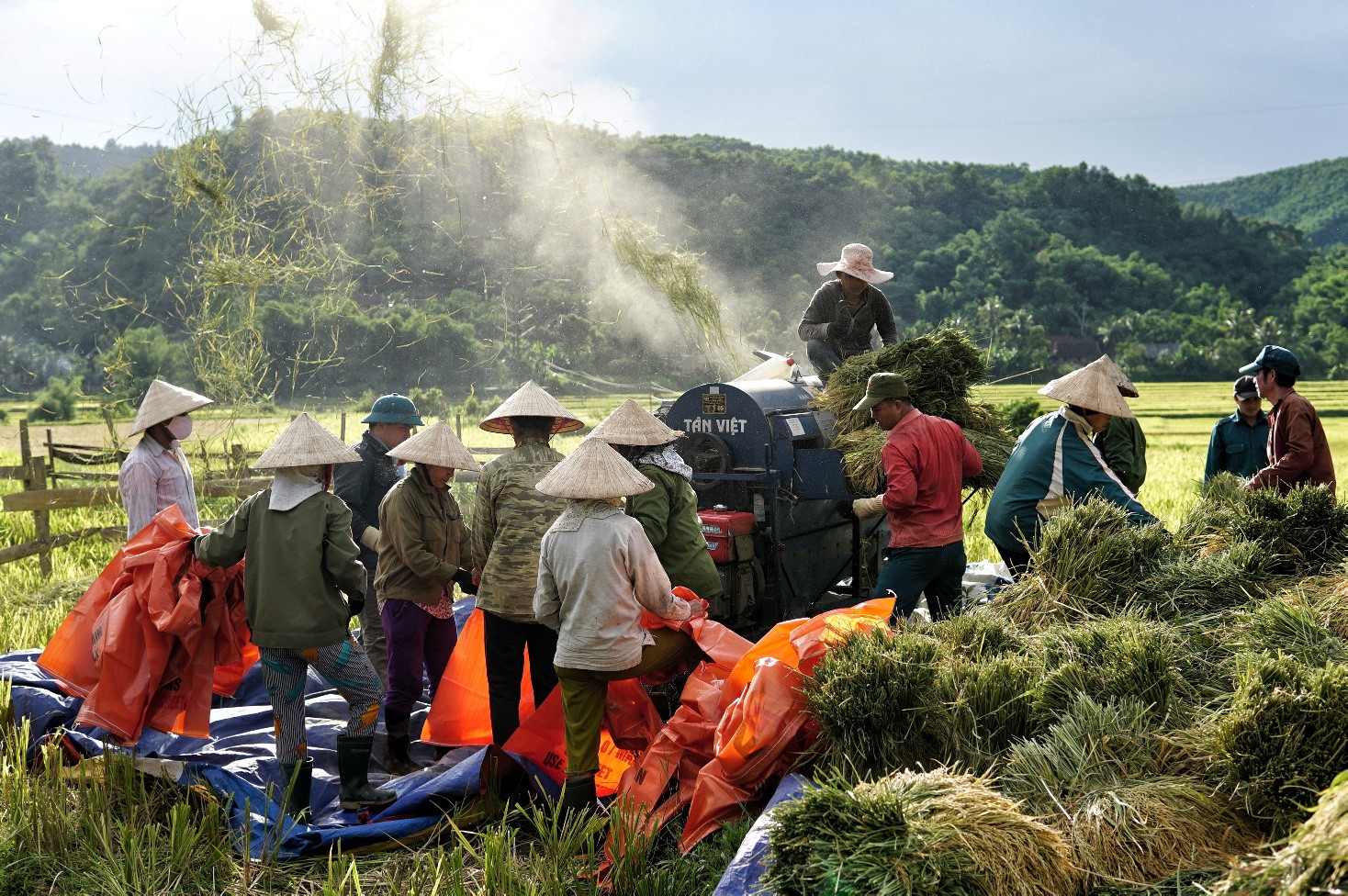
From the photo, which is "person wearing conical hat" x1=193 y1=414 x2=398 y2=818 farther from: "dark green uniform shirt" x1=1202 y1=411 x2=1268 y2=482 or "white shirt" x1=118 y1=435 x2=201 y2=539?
"dark green uniform shirt" x1=1202 y1=411 x2=1268 y2=482

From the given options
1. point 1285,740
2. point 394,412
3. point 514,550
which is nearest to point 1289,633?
point 1285,740

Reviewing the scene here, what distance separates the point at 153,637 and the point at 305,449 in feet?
3.97

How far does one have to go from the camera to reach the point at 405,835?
404 cm

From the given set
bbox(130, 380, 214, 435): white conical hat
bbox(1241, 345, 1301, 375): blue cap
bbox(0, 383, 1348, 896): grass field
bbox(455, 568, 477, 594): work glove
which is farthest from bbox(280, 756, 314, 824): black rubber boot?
bbox(1241, 345, 1301, 375): blue cap

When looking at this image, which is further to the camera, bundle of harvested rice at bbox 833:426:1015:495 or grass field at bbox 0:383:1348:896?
bundle of harvested rice at bbox 833:426:1015:495

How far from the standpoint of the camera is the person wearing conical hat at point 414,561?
487 centimetres

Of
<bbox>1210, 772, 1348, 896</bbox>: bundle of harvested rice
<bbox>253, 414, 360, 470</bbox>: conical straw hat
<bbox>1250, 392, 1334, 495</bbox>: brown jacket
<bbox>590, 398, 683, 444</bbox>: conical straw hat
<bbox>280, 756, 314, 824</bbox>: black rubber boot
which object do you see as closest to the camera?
<bbox>1210, 772, 1348, 896</bbox>: bundle of harvested rice

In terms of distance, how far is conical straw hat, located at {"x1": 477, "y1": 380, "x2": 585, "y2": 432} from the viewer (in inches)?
192

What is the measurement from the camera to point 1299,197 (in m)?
118

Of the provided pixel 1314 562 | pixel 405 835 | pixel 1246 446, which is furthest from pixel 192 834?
pixel 1246 446

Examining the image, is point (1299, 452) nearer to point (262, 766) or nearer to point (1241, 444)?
point (1241, 444)

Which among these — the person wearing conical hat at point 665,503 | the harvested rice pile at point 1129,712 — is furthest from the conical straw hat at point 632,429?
the harvested rice pile at point 1129,712

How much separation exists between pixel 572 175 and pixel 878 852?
7.27 meters

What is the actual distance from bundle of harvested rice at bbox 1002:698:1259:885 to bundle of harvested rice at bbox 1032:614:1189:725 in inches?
2.9
